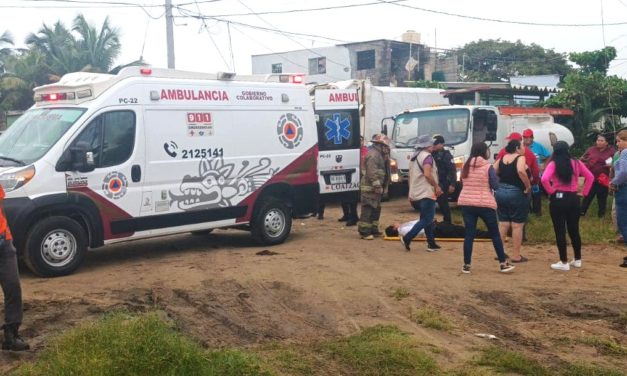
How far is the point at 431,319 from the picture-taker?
6391 mm

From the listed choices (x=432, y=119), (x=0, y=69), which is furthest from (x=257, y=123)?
(x=0, y=69)

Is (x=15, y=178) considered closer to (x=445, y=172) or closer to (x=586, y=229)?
(x=445, y=172)

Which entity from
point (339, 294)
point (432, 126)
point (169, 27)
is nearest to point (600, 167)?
point (432, 126)

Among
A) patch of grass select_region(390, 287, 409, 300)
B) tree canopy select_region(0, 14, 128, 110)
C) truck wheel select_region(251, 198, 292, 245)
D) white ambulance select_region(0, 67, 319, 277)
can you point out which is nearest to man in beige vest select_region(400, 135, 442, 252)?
white ambulance select_region(0, 67, 319, 277)

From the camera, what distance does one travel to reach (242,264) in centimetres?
920

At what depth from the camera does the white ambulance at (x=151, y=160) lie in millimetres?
8195

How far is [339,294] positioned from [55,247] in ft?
11.5

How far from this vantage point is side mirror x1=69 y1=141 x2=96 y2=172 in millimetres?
8242

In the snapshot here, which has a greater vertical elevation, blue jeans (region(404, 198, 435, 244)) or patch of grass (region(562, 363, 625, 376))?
blue jeans (region(404, 198, 435, 244))

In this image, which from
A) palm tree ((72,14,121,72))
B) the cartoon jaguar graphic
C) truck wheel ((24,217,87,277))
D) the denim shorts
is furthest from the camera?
palm tree ((72,14,121,72))

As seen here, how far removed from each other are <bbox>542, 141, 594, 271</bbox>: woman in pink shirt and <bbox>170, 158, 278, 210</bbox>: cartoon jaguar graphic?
13.6ft

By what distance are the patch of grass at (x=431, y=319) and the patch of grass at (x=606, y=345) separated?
1.15 m

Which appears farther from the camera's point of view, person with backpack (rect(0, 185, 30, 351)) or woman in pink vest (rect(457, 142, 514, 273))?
woman in pink vest (rect(457, 142, 514, 273))

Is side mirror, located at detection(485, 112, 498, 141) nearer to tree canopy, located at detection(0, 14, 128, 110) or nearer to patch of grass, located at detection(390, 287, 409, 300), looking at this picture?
patch of grass, located at detection(390, 287, 409, 300)
